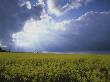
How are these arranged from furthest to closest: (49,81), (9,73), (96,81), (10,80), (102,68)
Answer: (102,68) < (9,73) < (10,80) < (49,81) < (96,81)

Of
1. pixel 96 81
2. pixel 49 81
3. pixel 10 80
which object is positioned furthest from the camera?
pixel 10 80

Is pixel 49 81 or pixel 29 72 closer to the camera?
pixel 49 81

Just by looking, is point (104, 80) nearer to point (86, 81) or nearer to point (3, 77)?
point (86, 81)

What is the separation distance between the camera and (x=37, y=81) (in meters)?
18.2

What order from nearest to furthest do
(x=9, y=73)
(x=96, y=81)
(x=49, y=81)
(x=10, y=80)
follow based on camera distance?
(x=96, y=81)
(x=49, y=81)
(x=10, y=80)
(x=9, y=73)

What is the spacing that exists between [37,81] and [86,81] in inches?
144

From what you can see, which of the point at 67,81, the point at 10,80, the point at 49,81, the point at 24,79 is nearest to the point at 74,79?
the point at 67,81

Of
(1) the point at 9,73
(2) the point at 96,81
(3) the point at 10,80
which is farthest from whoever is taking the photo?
(1) the point at 9,73

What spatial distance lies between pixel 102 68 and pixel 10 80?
8790 millimetres

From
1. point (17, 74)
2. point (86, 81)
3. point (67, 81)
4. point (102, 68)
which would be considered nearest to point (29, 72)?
point (17, 74)

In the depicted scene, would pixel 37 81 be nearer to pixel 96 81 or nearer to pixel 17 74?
pixel 17 74

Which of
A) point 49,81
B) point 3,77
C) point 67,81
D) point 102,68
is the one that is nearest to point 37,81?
point 49,81

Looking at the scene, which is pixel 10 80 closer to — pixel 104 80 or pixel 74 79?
pixel 74 79

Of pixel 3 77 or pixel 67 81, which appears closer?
pixel 67 81
